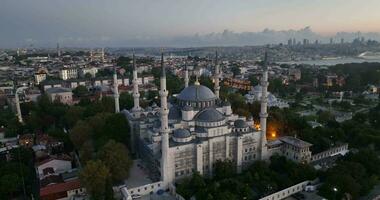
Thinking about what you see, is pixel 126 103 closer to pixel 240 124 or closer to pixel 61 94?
pixel 61 94

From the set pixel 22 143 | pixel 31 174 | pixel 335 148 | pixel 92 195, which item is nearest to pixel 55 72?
pixel 22 143

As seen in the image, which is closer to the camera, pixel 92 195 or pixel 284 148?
pixel 92 195

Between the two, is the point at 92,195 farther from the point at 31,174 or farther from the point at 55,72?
the point at 55,72

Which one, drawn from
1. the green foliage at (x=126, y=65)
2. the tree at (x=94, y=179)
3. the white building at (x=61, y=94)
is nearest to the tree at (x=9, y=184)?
the tree at (x=94, y=179)

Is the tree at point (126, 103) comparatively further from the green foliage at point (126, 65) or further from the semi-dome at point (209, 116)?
the green foliage at point (126, 65)

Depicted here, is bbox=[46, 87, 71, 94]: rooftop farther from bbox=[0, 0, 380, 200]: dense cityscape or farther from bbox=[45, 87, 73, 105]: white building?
bbox=[0, 0, 380, 200]: dense cityscape
